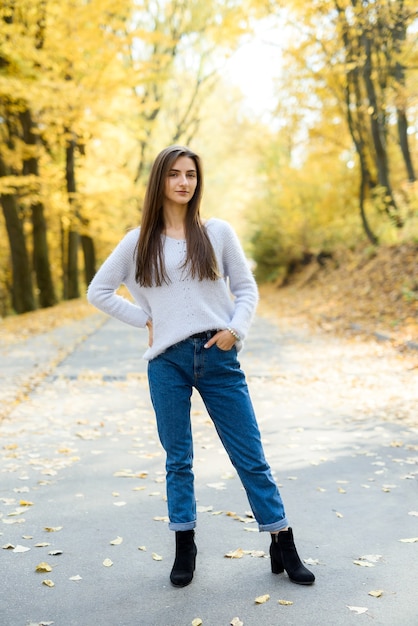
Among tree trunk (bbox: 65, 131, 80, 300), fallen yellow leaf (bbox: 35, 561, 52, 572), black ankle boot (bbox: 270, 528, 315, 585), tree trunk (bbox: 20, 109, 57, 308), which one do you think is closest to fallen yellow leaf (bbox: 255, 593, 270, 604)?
black ankle boot (bbox: 270, 528, 315, 585)

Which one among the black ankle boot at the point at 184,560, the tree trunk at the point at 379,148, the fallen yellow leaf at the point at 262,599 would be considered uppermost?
the tree trunk at the point at 379,148

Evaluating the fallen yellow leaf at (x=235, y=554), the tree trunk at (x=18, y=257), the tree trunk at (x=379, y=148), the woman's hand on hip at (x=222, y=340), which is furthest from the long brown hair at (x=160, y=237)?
the tree trunk at (x=18, y=257)

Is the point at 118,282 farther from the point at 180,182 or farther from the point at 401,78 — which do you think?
the point at 401,78

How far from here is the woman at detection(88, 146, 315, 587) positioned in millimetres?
3434

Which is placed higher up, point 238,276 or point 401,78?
point 401,78

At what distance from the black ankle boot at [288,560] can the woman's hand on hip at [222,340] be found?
0.90 metres

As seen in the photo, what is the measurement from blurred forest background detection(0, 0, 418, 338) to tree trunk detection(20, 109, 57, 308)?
0.04m

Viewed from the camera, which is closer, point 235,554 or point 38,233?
point 235,554

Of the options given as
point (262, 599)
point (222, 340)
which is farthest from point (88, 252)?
point (262, 599)

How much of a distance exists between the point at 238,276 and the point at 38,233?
19.5 metres

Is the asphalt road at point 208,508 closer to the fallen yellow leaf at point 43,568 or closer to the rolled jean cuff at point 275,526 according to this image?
the fallen yellow leaf at point 43,568

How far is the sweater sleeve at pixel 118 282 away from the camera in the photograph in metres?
3.62

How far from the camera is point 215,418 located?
353 cm

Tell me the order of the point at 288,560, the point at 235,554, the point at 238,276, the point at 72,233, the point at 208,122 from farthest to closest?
1. the point at 208,122
2. the point at 72,233
3. the point at 235,554
4. the point at 238,276
5. the point at 288,560
